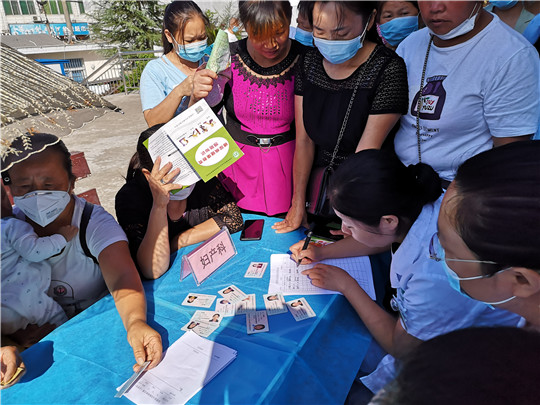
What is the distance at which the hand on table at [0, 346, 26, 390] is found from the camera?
1026 millimetres

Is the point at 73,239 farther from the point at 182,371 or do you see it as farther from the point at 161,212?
the point at 182,371

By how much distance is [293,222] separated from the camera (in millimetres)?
1869

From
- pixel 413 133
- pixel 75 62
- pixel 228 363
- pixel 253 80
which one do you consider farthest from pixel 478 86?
pixel 75 62

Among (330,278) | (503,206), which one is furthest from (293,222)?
(503,206)

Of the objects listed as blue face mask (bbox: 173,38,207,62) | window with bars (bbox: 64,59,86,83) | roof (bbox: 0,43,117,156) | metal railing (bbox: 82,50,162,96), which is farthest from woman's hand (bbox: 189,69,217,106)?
window with bars (bbox: 64,59,86,83)

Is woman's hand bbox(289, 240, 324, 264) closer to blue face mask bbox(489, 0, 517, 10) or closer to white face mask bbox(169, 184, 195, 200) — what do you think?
white face mask bbox(169, 184, 195, 200)

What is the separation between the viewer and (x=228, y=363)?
1.08 m

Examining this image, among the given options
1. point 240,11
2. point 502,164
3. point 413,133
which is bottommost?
point 413,133

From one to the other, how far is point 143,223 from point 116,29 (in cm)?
1924

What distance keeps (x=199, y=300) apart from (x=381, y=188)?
797 millimetres

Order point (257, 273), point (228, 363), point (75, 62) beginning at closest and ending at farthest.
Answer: point (228, 363) → point (257, 273) → point (75, 62)

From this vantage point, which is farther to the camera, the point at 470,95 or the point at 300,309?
the point at 470,95

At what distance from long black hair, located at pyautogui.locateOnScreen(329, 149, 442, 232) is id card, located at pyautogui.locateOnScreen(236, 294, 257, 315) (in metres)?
0.48

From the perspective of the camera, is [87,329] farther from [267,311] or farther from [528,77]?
[528,77]
